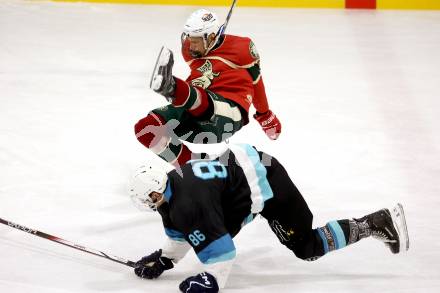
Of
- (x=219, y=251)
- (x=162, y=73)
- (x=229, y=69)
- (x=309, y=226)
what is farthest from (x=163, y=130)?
(x=219, y=251)

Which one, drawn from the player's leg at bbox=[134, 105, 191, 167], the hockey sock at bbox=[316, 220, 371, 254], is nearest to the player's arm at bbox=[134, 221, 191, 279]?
the hockey sock at bbox=[316, 220, 371, 254]

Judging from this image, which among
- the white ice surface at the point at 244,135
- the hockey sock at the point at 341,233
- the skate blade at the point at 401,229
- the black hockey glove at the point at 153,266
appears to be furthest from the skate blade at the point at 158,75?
the skate blade at the point at 401,229

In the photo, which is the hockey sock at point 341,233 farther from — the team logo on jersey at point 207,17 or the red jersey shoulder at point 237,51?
the team logo on jersey at point 207,17

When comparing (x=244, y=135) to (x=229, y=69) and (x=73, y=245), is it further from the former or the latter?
(x=73, y=245)

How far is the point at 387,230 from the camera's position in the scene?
3.64 metres

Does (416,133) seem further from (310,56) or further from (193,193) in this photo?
(193,193)

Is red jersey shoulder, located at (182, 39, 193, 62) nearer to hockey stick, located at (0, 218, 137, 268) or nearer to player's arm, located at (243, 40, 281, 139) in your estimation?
player's arm, located at (243, 40, 281, 139)

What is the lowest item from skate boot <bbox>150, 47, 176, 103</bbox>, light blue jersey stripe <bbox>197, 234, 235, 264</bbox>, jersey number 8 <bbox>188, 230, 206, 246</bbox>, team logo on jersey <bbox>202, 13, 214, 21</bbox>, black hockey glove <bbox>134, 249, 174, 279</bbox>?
black hockey glove <bbox>134, 249, 174, 279</bbox>

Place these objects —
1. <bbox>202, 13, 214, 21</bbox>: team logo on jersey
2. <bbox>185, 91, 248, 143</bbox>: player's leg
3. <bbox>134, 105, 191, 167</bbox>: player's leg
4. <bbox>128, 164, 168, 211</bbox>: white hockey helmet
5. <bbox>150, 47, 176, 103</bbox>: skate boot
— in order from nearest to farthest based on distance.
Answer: <bbox>128, 164, 168, 211</bbox>: white hockey helmet, <bbox>150, 47, 176, 103</bbox>: skate boot, <bbox>185, 91, 248, 143</bbox>: player's leg, <bbox>202, 13, 214, 21</bbox>: team logo on jersey, <bbox>134, 105, 191, 167</bbox>: player's leg

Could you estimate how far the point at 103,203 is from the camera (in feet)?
14.0

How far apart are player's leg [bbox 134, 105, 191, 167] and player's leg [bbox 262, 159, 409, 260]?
770mm

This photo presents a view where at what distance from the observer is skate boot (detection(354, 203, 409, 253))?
364 cm

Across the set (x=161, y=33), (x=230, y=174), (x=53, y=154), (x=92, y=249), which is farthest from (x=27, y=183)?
(x=161, y=33)

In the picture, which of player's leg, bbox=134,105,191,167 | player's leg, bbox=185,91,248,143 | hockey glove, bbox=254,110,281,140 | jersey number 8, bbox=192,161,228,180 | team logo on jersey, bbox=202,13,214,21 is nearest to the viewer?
jersey number 8, bbox=192,161,228,180
